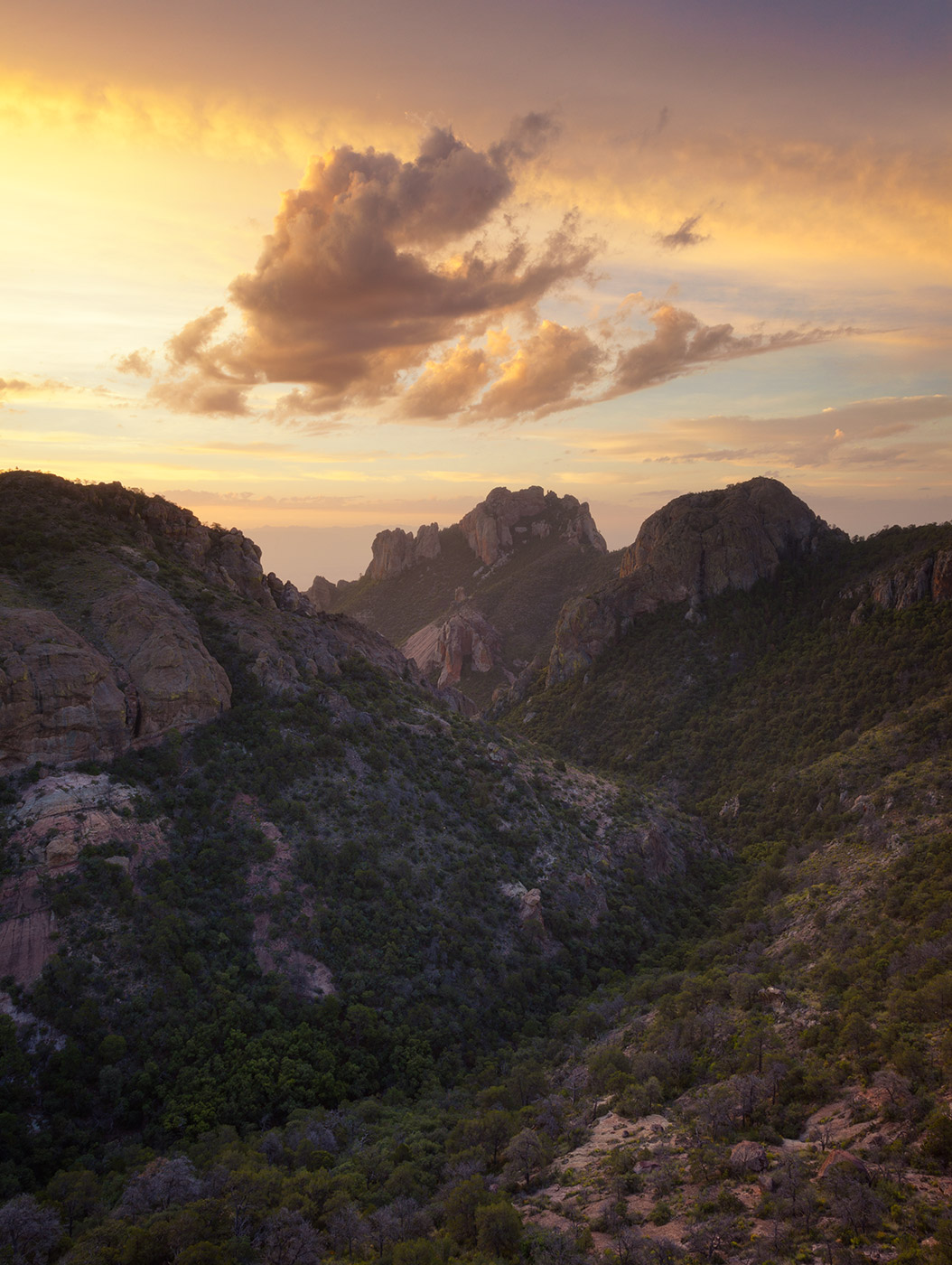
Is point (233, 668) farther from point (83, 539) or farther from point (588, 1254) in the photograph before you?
point (588, 1254)

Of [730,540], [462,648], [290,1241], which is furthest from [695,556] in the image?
[290,1241]

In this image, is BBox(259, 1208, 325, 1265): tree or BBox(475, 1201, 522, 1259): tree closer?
BBox(475, 1201, 522, 1259): tree

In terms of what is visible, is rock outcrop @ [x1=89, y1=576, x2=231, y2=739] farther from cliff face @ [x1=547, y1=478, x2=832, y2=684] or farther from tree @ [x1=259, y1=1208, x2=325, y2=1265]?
cliff face @ [x1=547, y1=478, x2=832, y2=684]

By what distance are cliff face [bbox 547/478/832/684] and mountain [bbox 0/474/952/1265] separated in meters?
26.1

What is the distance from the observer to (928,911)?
38.5m

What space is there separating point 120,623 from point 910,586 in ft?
297

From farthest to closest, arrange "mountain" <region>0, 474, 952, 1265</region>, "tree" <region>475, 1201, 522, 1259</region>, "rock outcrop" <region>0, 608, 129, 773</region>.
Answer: "rock outcrop" <region>0, 608, 129, 773</region> → "mountain" <region>0, 474, 952, 1265</region> → "tree" <region>475, 1201, 522, 1259</region>

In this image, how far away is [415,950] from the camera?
153 ft

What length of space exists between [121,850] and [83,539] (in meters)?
31.7

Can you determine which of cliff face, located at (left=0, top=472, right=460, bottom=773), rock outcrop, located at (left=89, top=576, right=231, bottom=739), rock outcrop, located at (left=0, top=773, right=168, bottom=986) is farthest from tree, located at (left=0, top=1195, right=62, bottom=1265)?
rock outcrop, located at (left=89, top=576, right=231, bottom=739)

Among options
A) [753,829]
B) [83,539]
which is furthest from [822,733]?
[83,539]

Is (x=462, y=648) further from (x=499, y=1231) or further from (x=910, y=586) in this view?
(x=499, y=1231)

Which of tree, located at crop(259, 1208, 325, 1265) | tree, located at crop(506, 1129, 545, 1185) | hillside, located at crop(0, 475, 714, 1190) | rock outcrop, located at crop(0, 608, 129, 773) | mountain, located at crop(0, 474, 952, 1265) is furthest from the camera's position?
rock outcrop, located at crop(0, 608, 129, 773)

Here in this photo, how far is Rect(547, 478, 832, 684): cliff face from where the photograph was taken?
354ft
